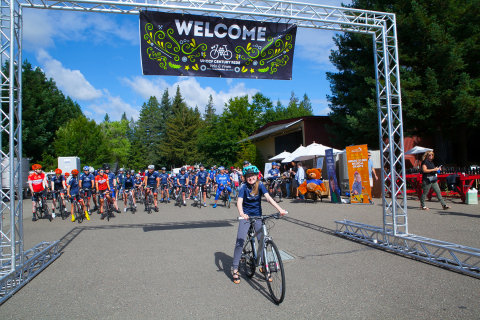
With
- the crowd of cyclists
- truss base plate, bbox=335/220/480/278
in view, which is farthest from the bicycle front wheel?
the crowd of cyclists

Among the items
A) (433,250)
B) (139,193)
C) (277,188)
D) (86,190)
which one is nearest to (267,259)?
(433,250)

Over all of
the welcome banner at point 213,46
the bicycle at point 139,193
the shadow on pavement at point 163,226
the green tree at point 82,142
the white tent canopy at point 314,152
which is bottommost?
the shadow on pavement at point 163,226

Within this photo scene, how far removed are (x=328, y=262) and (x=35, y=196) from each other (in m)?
11.6

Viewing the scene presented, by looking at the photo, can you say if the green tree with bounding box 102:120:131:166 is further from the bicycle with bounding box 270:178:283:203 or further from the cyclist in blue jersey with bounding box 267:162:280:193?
the bicycle with bounding box 270:178:283:203

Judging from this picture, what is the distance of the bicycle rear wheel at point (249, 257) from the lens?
16.3 feet

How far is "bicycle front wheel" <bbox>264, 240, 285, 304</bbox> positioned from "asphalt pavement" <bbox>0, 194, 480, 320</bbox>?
15cm

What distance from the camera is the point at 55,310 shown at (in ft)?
13.6

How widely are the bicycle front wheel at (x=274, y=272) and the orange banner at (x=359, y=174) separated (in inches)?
415

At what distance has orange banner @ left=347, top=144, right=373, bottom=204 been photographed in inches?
543

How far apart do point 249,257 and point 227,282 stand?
501 mm

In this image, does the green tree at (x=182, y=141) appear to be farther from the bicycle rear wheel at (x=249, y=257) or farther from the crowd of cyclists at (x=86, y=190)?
the bicycle rear wheel at (x=249, y=257)

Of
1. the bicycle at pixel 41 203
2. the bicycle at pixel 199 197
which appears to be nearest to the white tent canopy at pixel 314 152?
the bicycle at pixel 199 197

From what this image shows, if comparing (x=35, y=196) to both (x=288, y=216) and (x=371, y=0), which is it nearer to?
(x=288, y=216)

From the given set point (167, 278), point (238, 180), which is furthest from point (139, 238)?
point (238, 180)
